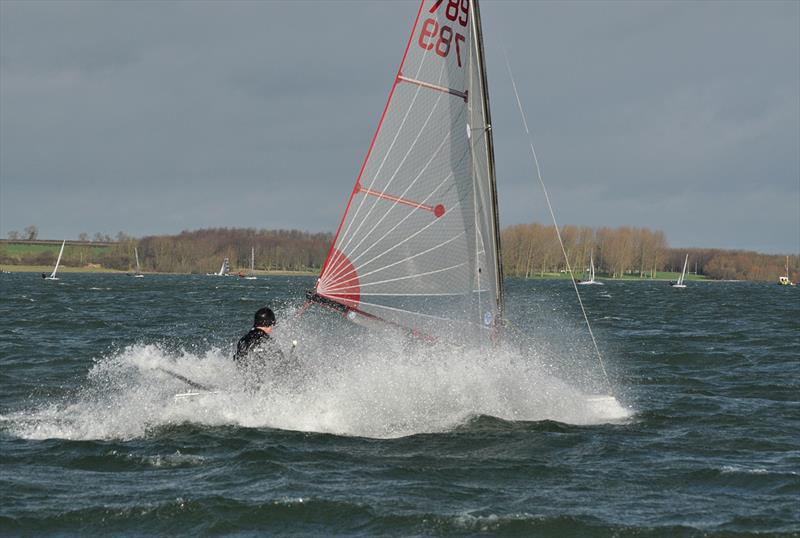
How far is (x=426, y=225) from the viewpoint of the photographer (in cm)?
1549

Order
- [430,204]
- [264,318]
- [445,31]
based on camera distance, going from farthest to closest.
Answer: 1. [430,204]
2. [445,31]
3. [264,318]

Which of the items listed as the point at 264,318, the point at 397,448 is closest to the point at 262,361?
the point at 264,318

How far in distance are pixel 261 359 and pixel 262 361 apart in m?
0.03

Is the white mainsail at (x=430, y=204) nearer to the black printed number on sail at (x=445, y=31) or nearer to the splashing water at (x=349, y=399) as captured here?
the black printed number on sail at (x=445, y=31)

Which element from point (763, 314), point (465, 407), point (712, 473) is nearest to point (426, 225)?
point (465, 407)

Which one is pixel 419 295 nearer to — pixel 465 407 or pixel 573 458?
pixel 465 407

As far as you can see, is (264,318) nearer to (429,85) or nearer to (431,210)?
(431,210)

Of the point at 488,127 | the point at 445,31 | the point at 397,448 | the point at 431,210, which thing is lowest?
the point at 397,448

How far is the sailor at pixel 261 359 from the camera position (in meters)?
13.9

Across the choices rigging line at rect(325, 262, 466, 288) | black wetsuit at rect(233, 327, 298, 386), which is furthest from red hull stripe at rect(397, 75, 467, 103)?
black wetsuit at rect(233, 327, 298, 386)

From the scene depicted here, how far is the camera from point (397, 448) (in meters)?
12.4

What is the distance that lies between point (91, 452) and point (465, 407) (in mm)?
5843

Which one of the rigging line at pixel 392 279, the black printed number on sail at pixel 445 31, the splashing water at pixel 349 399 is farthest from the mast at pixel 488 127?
the splashing water at pixel 349 399

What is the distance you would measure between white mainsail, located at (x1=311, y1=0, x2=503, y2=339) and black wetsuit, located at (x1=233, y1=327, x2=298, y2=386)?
74.2 inches
